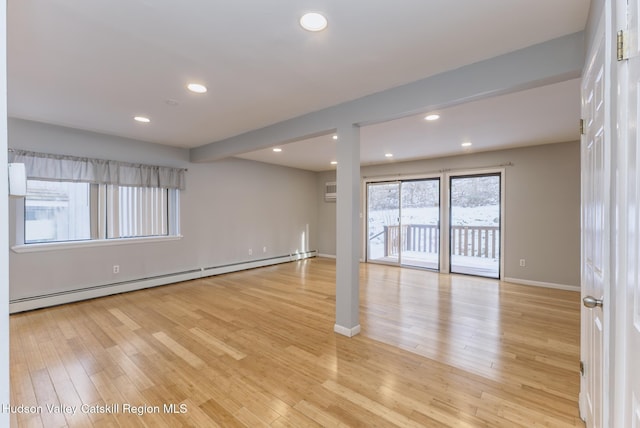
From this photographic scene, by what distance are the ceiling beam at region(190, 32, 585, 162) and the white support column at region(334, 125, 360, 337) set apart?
0.77 ft

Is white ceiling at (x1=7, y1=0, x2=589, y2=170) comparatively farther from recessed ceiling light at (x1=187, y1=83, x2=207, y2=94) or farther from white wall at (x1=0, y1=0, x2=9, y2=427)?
white wall at (x1=0, y1=0, x2=9, y2=427)

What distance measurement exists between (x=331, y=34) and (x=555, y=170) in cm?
467

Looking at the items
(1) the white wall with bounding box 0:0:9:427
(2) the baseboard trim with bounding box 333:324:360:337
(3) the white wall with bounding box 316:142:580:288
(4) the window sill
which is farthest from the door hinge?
(4) the window sill

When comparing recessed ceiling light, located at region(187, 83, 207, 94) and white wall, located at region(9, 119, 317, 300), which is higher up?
recessed ceiling light, located at region(187, 83, 207, 94)

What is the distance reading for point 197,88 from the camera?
2564 millimetres

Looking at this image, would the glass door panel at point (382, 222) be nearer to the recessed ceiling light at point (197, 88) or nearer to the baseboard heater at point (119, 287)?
the baseboard heater at point (119, 287)

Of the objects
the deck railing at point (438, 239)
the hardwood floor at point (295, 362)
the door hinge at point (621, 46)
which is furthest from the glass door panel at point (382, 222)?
the door hinge at point (621, 46)

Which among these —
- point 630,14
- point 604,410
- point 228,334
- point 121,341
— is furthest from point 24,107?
point 604,410

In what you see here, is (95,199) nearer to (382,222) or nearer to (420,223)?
(382,222)

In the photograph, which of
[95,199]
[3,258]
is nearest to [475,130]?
[3,258]

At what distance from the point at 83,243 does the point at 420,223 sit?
20.2ft

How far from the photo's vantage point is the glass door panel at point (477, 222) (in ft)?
17.6

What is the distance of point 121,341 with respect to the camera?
2701 millimetres

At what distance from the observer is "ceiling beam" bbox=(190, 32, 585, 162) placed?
5.83 ft
